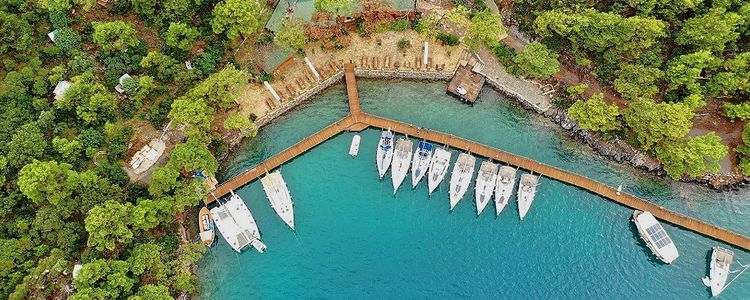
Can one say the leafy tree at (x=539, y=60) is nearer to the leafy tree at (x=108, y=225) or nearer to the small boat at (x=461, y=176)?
the small boat at (x=461, y=176)

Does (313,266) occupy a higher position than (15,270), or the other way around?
(15,270)

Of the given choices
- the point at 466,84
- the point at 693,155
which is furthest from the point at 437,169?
the point at 693,155

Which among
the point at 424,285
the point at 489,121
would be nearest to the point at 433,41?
the point at 489,121

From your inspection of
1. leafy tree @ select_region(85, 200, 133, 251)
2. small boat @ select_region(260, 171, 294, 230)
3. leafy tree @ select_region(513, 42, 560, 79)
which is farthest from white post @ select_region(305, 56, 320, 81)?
leafy tree @ select_region(85, 200, 133, 251)

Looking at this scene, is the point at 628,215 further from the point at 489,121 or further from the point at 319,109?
the point at 319,109

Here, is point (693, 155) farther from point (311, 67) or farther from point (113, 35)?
point (113, 35)

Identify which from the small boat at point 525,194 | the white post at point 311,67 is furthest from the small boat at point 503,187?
the white post at point 311,67

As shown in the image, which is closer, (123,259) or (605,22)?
(123,259)
